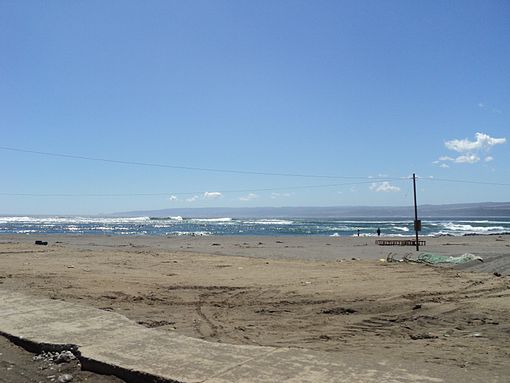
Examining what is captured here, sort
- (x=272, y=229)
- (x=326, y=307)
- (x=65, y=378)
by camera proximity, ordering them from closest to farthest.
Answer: (x=65, y=378) → (x=326, y=307) → (x=272, y=229)

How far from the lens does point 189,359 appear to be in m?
4.86

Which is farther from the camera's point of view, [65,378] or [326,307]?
[326,307]

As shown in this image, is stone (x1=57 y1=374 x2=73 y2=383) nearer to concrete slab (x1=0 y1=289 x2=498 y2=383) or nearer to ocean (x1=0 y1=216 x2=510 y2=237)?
concrete slab (x1=0 y1=289 x2=498 y2=383)

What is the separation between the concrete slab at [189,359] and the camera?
168 inches

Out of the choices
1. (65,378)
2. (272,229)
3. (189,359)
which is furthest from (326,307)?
(272,229)

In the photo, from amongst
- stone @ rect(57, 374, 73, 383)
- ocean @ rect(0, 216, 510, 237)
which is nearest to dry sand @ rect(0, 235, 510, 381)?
stone @ rect(57, 374, 73, 383)

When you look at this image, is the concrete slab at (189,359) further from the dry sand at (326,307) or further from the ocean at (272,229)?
the ocean at (272,229)

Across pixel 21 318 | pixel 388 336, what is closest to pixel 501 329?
pixel 388 336

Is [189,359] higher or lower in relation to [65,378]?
higher

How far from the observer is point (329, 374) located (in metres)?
4.31

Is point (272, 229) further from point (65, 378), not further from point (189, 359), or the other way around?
point (65, 378)

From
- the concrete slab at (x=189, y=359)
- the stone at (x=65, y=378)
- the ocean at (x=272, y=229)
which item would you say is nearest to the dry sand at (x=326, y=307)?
the concrete slab at (x=189, y=359)

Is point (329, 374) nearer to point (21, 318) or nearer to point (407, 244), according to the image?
point (21, 318)

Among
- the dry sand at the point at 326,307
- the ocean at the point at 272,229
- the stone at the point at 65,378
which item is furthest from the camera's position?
the ocean at the point at 272,229
